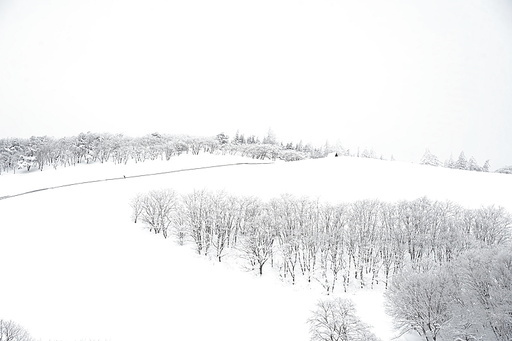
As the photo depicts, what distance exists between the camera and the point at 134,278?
139ft

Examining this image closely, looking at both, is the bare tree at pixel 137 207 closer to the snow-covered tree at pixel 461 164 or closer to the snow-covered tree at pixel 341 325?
the snow-covered tree at pixel 341 325

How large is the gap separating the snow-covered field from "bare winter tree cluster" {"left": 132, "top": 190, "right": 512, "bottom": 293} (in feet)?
12.5

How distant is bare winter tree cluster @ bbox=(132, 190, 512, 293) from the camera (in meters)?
50.5

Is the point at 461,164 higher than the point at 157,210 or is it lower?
higher

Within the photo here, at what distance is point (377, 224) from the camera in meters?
57.6

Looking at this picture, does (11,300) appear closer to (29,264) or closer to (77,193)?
(29,264)

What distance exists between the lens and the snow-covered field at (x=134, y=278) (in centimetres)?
3484

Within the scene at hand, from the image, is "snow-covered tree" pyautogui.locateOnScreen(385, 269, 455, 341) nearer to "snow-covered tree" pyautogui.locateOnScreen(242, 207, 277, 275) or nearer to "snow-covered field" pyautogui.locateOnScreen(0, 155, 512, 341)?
"snow-covered field" pyautogui.locateOnScreen(0, 155, 512, 341)

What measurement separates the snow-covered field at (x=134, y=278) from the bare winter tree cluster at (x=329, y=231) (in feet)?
12.5

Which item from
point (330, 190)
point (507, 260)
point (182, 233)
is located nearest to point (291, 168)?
point (330, 190)

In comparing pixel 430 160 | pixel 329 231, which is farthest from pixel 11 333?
pixel 430 160

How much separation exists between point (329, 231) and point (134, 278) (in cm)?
3122

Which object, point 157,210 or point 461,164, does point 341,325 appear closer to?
point 157,210

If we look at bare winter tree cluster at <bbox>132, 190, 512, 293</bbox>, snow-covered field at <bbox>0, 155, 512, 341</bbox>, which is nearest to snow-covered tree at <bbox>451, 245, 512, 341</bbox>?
snow-covered field at <bbox>0, 155, 512, 341</bbox>
